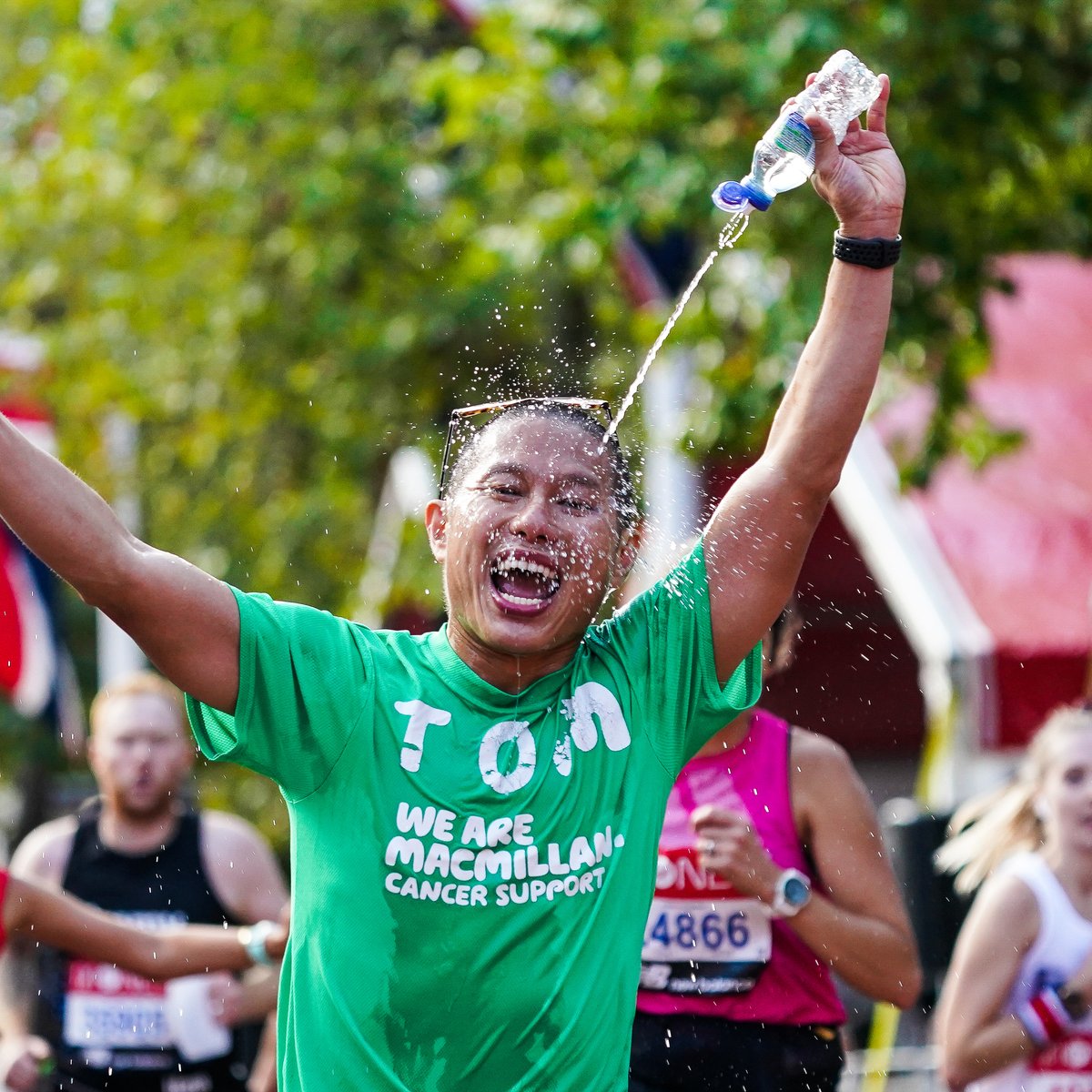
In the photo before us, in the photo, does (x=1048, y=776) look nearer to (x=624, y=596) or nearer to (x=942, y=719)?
(x=624, y=596)

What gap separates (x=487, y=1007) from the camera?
248 cm

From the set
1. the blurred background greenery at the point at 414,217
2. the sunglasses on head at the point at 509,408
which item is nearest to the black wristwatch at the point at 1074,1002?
the sunglasses on head at the point at 509,408

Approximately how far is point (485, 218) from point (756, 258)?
278cm

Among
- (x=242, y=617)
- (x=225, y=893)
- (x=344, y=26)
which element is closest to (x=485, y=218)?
(x=344, y=26)

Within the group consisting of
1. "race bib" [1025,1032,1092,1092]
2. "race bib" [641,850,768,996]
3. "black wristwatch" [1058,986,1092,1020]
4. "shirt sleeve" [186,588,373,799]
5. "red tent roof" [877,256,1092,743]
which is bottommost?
"race bib" [1025,1032,1092,1092]

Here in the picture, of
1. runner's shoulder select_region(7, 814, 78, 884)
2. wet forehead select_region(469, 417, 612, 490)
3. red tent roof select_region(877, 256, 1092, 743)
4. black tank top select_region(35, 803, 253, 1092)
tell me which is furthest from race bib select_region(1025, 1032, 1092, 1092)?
red tent roof select_region(877, 256, 1092, 743)

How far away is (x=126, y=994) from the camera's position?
537 centimetres

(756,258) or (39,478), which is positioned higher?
(756,258)

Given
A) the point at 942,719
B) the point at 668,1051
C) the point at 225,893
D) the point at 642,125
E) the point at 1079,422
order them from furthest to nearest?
the point at 1079,422 < the point at 942,719 < the point at 642,125 < the point at 225,893 < the point at 668,1051

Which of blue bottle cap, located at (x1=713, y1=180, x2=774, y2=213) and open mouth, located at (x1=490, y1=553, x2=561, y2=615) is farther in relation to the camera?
blue bottle cap, located at (x1=713, y1=180, x2=774, y2=213)

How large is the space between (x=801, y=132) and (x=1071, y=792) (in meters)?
2.48

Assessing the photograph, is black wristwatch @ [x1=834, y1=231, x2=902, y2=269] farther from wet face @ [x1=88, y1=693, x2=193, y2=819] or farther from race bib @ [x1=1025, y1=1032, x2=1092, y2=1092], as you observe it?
wet face @ [x1=88, y1=693, x2=193, y2=819]

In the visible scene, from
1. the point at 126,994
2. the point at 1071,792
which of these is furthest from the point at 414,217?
the point at 1071,792

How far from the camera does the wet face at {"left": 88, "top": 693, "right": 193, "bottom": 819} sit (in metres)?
5.54
